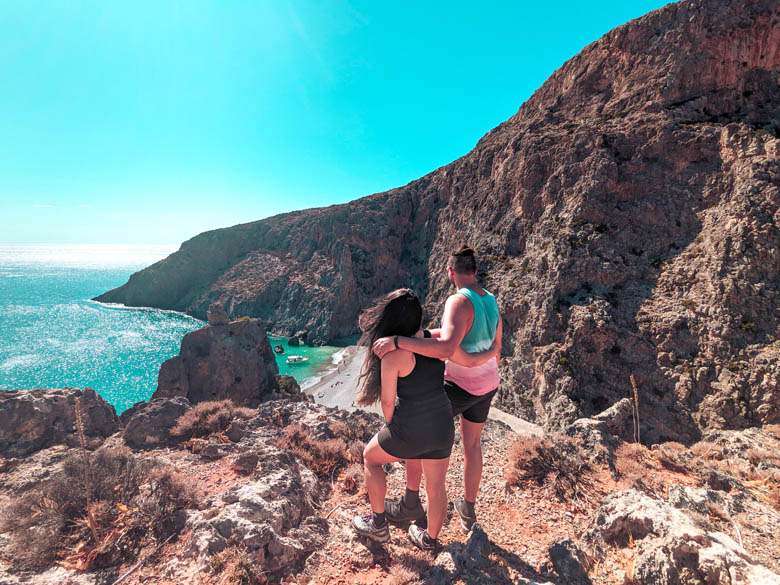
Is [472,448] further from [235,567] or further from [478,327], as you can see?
[235,567]

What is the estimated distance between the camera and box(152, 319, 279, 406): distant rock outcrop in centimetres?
1981

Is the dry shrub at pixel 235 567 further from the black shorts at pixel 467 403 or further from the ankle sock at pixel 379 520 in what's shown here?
the black shorts at pixel 467 403

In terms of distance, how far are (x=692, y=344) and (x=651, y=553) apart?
2147 cm

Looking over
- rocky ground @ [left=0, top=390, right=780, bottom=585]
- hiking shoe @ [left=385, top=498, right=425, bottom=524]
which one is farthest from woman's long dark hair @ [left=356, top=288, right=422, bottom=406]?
rocky ground @ [left=0, top=390, right=780, bottom=585]

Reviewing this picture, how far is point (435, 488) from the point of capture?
2.56m

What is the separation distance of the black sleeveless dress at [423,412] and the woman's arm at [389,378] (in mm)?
77

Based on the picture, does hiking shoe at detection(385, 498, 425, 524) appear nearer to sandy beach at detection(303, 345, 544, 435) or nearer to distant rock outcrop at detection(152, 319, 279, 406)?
distant rock outcrop at detection(152, 319, 279, 406)

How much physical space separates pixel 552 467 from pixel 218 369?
22.7 meters

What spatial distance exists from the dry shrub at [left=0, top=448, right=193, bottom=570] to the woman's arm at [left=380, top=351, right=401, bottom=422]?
2.96 metres

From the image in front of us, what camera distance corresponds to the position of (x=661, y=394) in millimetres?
17234

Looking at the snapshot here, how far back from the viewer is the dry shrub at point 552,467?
4.21 meters

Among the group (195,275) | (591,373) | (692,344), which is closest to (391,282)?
(591,373)

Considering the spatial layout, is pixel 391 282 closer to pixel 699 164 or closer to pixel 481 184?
pixel 481 184

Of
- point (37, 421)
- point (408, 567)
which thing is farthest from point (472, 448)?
point (37, 421)
